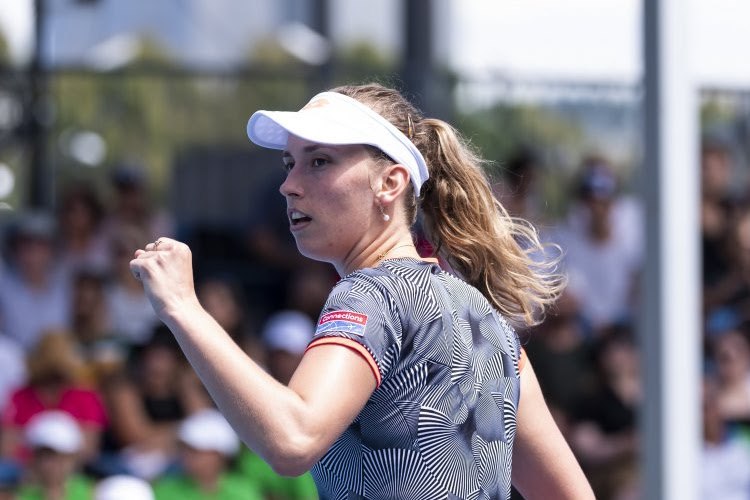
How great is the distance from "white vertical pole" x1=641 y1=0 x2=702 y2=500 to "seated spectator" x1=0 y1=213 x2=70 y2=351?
174 inches

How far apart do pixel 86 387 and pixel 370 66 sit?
15.5 feet

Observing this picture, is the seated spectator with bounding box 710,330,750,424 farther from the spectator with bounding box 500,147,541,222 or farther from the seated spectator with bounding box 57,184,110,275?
the seated spectator with bounding box 57,184,110,275

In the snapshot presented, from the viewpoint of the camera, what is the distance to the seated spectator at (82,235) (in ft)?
26.2

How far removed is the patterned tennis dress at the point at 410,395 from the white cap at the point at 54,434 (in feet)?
14.1

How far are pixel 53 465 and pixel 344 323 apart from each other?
A: 4.55 metres

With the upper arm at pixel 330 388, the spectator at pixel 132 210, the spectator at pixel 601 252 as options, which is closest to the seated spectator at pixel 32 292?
the spectator at pixel 132 210

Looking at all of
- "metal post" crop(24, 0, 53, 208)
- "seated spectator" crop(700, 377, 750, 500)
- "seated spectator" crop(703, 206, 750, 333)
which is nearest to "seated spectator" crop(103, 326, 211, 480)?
"seated spectator" crop(700, 377, 750, 500)

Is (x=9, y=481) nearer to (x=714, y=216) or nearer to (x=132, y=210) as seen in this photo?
(x=132, y=210)

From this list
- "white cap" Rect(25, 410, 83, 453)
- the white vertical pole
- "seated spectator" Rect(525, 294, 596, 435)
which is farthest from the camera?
"seated spectator" Rect(525, 294, 596, 435)

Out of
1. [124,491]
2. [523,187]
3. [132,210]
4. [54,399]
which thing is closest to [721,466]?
[523,187]

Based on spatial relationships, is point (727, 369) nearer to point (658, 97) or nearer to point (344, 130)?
point (658, 97)

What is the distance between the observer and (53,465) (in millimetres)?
6254

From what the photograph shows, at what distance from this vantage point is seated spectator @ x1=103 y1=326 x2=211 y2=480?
22.4ft

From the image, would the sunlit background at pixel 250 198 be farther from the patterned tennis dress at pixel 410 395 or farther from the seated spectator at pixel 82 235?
the patterned tennis dress at pixel 410 395
